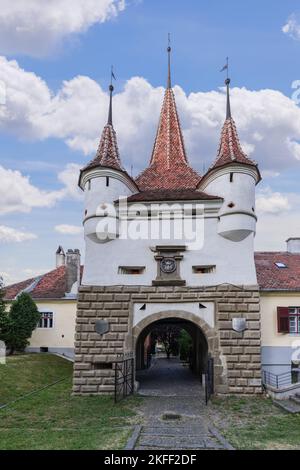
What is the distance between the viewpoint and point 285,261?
69.6 ft

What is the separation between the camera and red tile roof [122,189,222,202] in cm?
1591

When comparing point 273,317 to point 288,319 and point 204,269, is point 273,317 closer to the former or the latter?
point 288,319

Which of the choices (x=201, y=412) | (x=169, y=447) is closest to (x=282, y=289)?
(x=201, y=412)

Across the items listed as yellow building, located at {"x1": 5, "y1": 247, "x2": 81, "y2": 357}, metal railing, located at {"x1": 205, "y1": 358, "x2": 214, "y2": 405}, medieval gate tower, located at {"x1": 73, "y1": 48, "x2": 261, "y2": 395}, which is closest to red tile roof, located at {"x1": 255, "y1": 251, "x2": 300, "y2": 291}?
medieval gate tower, located at {"x1": 73, "y1": 48, "x2": 261, "y2": 395}

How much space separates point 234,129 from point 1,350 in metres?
15.8

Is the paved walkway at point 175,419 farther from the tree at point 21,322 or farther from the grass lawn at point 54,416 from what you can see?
the tree at point 21,322

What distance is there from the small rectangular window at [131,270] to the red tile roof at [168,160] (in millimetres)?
4042

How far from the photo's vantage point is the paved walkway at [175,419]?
26.1 feet

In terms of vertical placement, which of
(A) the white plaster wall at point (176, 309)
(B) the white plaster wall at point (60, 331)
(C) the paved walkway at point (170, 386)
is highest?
(A) the white plaster wall at point (176, 309)

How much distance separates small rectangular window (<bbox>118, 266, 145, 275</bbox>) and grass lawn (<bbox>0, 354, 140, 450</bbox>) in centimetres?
467

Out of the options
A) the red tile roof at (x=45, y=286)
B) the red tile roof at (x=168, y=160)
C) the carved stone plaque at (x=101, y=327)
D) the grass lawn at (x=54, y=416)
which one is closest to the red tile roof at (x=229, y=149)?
the red tile roof at (x=168, y=160)

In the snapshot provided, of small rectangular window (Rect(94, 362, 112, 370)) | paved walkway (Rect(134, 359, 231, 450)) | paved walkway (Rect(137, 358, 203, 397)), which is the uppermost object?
small rectangular window (Rect(94, 362, 112, 370))

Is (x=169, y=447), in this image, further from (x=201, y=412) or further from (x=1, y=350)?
(x=1, y=350)

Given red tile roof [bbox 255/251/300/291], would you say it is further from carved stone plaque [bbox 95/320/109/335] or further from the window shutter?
carved stone plaque [bbox 95/320/109/335]
